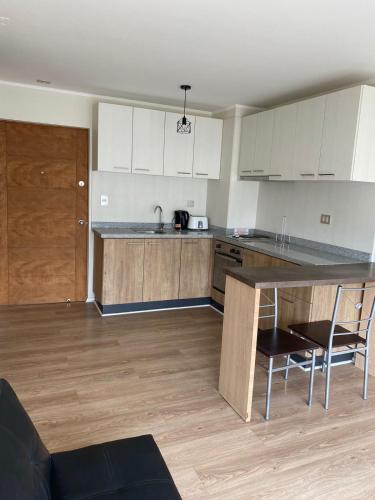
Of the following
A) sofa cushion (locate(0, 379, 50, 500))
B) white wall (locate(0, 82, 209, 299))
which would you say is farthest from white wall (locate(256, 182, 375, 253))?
sofa cushion (locate(0, 379, 50, 500))

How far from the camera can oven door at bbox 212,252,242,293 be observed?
4348 mm

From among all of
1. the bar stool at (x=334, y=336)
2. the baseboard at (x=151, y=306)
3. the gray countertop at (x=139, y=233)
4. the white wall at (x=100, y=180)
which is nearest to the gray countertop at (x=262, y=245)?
the gray countertop at (x=139, y=233)

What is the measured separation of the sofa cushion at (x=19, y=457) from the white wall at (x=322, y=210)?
9.67ft

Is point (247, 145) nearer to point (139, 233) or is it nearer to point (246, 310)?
point (139, 233)

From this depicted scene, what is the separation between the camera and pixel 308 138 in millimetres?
3504

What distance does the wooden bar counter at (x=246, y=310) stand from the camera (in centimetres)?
239

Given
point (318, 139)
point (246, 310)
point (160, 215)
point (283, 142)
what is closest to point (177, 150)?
point (160, 215)

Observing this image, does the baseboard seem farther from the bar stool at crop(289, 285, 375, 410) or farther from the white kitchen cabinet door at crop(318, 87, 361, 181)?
the white kitchen cabinet door at crop(318, 87, 361, 181)

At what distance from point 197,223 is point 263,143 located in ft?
4.33

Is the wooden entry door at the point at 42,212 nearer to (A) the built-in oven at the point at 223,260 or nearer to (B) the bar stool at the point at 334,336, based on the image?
(A) the built-in oven at the point at 223,260

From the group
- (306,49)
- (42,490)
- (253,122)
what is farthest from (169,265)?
(42,490)

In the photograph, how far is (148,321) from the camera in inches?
165

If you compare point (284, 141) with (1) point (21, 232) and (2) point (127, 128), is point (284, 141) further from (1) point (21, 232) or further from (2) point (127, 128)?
(1) point (21, 232)

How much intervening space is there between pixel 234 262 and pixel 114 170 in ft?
5.51
